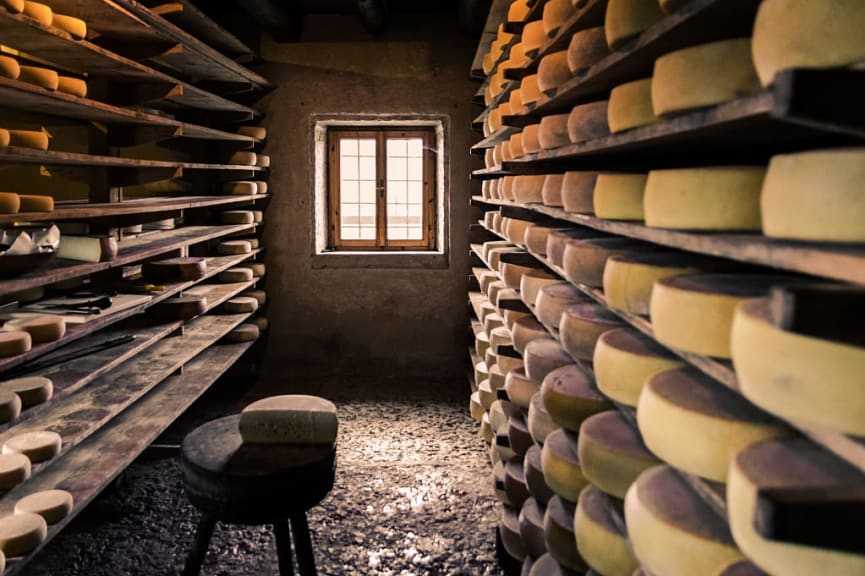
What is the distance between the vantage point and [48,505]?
8.17 feet

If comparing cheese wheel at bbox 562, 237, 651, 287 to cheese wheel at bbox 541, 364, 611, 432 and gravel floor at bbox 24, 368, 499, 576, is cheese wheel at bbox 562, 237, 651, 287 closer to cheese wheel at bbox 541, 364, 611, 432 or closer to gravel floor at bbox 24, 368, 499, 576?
cheese wheel at bbox 541, 364, 611, 432

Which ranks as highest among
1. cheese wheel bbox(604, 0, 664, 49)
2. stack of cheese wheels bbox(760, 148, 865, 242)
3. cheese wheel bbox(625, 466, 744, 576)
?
cheese wheel bbox(604, 0, 664, 49)

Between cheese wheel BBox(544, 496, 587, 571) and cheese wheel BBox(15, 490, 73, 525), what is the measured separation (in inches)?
64.0

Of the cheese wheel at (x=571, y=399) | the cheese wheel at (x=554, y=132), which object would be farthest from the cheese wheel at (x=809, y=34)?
the cheese wheel at (x=554, y=132)

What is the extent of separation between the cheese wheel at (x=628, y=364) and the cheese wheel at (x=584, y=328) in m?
0.24

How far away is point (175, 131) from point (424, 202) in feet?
8.64

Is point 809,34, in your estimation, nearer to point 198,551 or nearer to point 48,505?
point 198,551

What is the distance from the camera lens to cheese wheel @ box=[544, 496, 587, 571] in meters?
2.17

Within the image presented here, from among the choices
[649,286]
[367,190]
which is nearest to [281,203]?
[367,190]

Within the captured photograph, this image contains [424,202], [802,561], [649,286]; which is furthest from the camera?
[424,202]

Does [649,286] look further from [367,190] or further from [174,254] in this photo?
[367,190]

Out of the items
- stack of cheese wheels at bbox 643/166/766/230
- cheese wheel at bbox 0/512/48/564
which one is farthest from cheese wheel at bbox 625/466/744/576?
cheese wheel at bbox 0/512/48/564

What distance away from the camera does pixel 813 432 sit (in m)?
0.97

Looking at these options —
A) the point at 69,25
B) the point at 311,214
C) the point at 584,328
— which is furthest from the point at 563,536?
the point at 311,214
